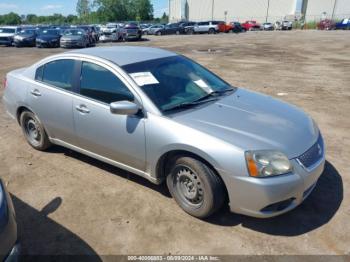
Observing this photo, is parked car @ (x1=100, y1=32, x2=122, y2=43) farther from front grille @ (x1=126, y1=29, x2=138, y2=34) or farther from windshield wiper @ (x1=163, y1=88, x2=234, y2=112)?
windshield wiper @ (x1=163, y1=88, x2=234, y2=112)

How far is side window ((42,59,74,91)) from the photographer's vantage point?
13.3 feet

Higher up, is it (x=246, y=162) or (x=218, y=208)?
(x=246, y=162)

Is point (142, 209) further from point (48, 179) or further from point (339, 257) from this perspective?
point (339, 257)

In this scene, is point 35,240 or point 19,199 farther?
point 19,199

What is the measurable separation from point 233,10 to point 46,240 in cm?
8023

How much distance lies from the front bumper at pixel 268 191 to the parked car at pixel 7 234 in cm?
179

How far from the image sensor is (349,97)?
25.7 feet

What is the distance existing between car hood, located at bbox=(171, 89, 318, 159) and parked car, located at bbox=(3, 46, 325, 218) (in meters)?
0.01

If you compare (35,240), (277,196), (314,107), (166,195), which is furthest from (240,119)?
(314,107)

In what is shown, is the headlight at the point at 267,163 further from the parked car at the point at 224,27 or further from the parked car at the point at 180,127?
the parked car at the point at 224,27

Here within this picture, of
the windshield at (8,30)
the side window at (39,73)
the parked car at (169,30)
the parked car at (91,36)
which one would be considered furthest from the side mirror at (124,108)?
the parked car at (169,30)

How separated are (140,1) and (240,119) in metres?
102

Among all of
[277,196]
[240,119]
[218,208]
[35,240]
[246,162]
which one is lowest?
[35,240]

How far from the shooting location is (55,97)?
4.12 m
